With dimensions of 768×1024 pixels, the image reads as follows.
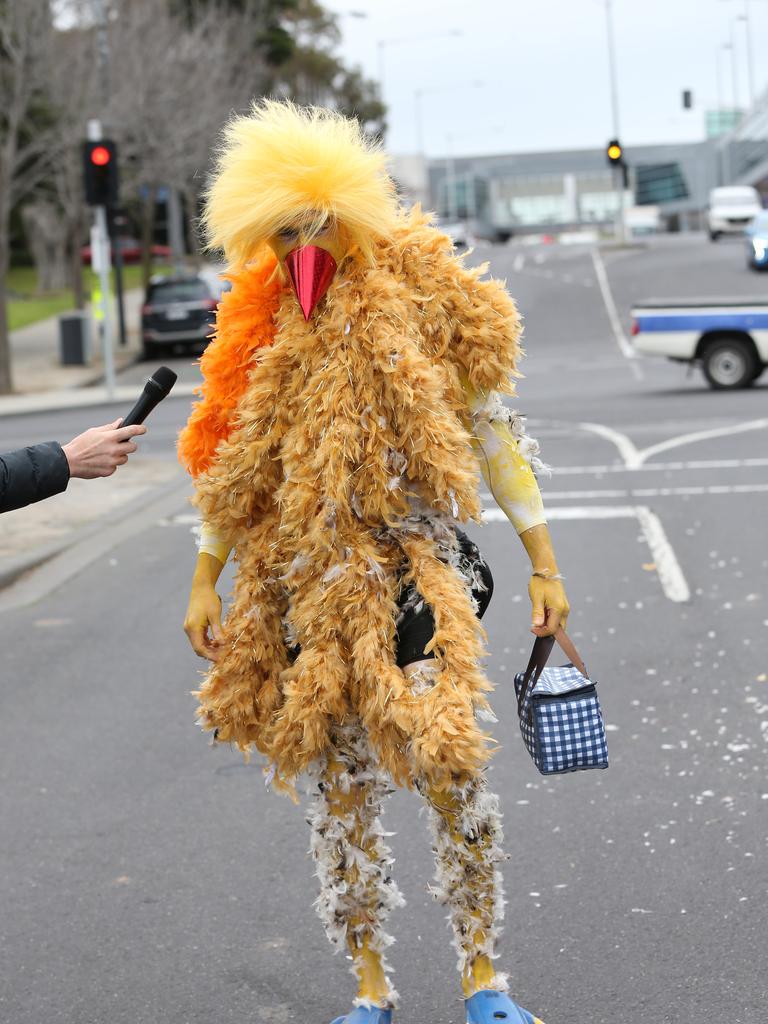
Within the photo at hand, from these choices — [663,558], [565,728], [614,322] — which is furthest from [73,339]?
[565,728]

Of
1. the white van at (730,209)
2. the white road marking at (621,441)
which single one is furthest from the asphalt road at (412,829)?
the white van at (730,209)

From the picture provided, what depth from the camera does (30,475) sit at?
11.1 ft

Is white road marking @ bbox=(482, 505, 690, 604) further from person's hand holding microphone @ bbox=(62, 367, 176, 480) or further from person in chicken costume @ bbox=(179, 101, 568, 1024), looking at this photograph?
person's hand holding microphone @ bbox=(62, 367, 176, 480)

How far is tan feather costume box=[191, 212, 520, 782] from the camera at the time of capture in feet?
10.9

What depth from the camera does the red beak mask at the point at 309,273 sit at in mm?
3418

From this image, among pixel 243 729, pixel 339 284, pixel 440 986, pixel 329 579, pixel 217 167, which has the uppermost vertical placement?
pixel 217 167

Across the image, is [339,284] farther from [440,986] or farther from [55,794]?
[55,794]

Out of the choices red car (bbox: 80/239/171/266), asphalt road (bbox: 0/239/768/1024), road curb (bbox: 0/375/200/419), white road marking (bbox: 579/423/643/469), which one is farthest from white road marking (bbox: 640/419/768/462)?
red car (bbox: 80/239/171/266)

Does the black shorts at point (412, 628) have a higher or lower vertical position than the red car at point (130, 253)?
lower

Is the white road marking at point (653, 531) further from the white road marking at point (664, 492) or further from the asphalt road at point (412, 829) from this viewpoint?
the white road marking at point (664, 492)

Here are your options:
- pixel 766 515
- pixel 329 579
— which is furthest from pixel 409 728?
pixel 766 515

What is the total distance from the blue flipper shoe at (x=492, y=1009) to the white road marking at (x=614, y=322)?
2043cm

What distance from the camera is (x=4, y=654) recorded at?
312 inches

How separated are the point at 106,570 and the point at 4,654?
90.5 inches
